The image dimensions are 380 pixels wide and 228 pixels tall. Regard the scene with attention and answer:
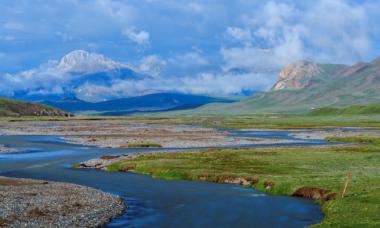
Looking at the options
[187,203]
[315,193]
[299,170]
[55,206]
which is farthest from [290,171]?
[55,206]

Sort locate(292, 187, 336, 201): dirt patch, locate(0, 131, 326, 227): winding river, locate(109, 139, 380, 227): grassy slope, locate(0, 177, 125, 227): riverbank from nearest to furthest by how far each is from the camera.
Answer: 1. locate(0, 177, 125, 227): riverbank
2. locate(0, 131, 326, 227): winding river
3. locate(109, 139, 380, 227): grassy slope
4. locate(292, 187, 336, 201): dirt patch

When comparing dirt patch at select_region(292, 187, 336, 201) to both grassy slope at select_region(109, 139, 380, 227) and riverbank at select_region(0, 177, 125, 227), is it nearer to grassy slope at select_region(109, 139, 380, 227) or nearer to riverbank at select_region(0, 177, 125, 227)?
grassy slope at select_region(109, 139, 380, 227)

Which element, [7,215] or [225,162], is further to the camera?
[225,162]

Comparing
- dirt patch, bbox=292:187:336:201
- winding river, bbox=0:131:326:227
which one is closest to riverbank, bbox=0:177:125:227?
winding river, bbox=0:131:326:227

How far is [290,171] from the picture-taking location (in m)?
60.8

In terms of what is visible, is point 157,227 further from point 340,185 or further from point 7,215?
point 340,185

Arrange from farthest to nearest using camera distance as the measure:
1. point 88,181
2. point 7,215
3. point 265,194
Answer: point 88,181
point 265,194
point 7,215

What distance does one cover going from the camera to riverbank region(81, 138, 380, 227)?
39.0 meters

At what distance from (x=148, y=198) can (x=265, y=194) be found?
11577 millimetres

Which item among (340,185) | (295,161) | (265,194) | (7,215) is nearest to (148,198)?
(265,194)

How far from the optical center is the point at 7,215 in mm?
35281

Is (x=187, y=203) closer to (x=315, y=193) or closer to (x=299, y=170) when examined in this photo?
(x=315, y=193)

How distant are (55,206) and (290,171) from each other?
3106cm

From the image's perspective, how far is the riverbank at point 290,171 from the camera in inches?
1537
